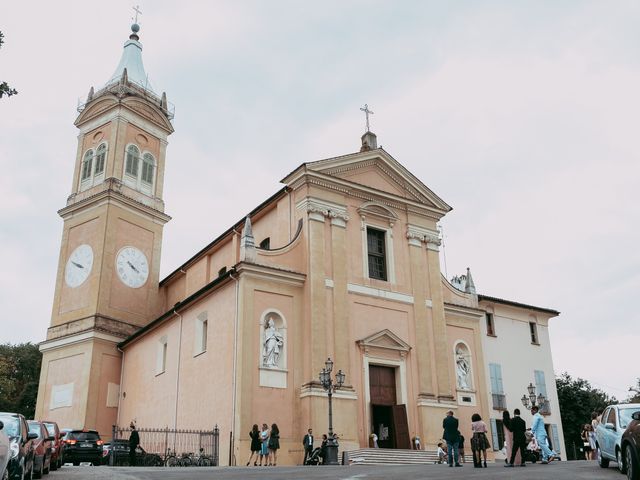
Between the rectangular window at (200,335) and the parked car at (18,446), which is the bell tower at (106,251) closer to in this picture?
the rectangular window at (200,335)

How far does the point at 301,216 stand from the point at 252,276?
395cm

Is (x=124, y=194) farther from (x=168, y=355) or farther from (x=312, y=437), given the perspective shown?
(x=312, y=437)

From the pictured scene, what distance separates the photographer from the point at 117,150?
37.8 meters

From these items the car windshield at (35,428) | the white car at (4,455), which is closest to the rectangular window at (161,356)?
the car windshield at (35,428)

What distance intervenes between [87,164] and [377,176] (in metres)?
19.0

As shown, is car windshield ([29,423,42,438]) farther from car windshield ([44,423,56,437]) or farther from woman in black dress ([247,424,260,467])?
woman in black dress ([247,424,260,467])

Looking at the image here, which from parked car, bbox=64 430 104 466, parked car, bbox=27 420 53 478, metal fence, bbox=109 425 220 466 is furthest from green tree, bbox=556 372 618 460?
parked car, bbox=27 420 53 478

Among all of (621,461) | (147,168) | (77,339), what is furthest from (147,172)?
(621,461)

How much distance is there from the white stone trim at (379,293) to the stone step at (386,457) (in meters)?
6.28

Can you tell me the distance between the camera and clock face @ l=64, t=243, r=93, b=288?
35.9 metres

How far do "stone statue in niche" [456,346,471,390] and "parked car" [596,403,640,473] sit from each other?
47.4ft

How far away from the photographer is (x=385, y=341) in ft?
87.9

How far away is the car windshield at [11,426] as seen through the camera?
11.2m

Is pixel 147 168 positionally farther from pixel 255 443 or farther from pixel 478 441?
pixel 478 441
